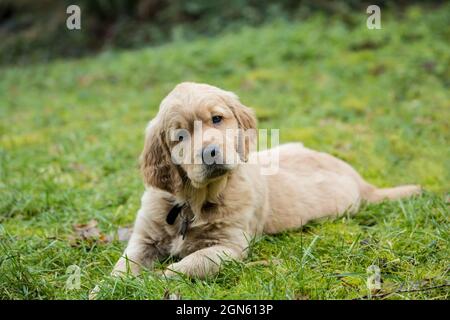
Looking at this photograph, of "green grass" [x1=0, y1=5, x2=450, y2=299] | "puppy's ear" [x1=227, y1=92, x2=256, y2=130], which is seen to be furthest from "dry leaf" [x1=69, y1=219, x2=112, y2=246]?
"puppy's ear" [x1=227, y1=92, x2=256, y2=130]

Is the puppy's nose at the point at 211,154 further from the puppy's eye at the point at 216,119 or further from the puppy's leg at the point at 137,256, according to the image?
the puppy's leg at the point at 137,256

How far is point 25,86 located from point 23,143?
4.74 meters

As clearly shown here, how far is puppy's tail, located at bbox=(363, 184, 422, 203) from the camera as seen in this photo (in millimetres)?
5023

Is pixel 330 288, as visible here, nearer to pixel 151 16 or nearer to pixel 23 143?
pixel 23 143

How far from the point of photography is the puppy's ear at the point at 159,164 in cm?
389

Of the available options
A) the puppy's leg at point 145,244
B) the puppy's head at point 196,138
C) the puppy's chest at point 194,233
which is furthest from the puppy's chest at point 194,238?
the puppy's head at point 196,138

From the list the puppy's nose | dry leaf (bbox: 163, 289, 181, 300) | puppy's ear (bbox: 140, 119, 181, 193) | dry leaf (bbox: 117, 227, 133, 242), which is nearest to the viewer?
dry leaf (bbox: 163, 289, 181, 300)

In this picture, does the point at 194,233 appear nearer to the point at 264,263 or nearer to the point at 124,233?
the point at 264,263

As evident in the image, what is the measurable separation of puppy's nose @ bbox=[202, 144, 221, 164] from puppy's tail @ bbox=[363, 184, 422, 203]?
2.01 metres

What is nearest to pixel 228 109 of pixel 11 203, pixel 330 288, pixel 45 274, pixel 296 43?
pixel 330 288

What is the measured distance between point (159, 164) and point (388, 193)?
2147 millimetres

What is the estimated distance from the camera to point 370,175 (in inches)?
236

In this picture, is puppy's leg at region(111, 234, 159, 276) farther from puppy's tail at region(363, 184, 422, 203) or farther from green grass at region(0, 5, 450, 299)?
puppy's tail at region(363, 184, 422, 203)

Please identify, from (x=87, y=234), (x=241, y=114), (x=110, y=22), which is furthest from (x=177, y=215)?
(x=110, y=22)
